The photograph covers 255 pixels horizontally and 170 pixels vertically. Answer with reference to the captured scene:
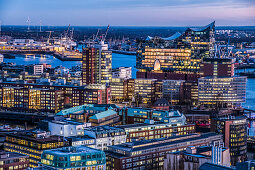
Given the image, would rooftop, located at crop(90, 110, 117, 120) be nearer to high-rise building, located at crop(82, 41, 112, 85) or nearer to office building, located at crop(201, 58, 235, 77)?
high-rise building, located at crop(82, 41, 112, 85)

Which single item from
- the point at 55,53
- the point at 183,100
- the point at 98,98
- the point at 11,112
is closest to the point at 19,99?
the point at 11,112

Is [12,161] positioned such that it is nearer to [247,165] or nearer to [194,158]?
[194,158]

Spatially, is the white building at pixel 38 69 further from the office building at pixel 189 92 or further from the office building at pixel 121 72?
the office building at pixel 189 92

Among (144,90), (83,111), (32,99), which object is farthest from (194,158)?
(144,90)

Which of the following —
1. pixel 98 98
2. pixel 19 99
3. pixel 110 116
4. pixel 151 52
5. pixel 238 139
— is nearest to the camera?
pixel 238 139

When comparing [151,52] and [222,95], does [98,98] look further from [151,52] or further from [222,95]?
[151,52]
